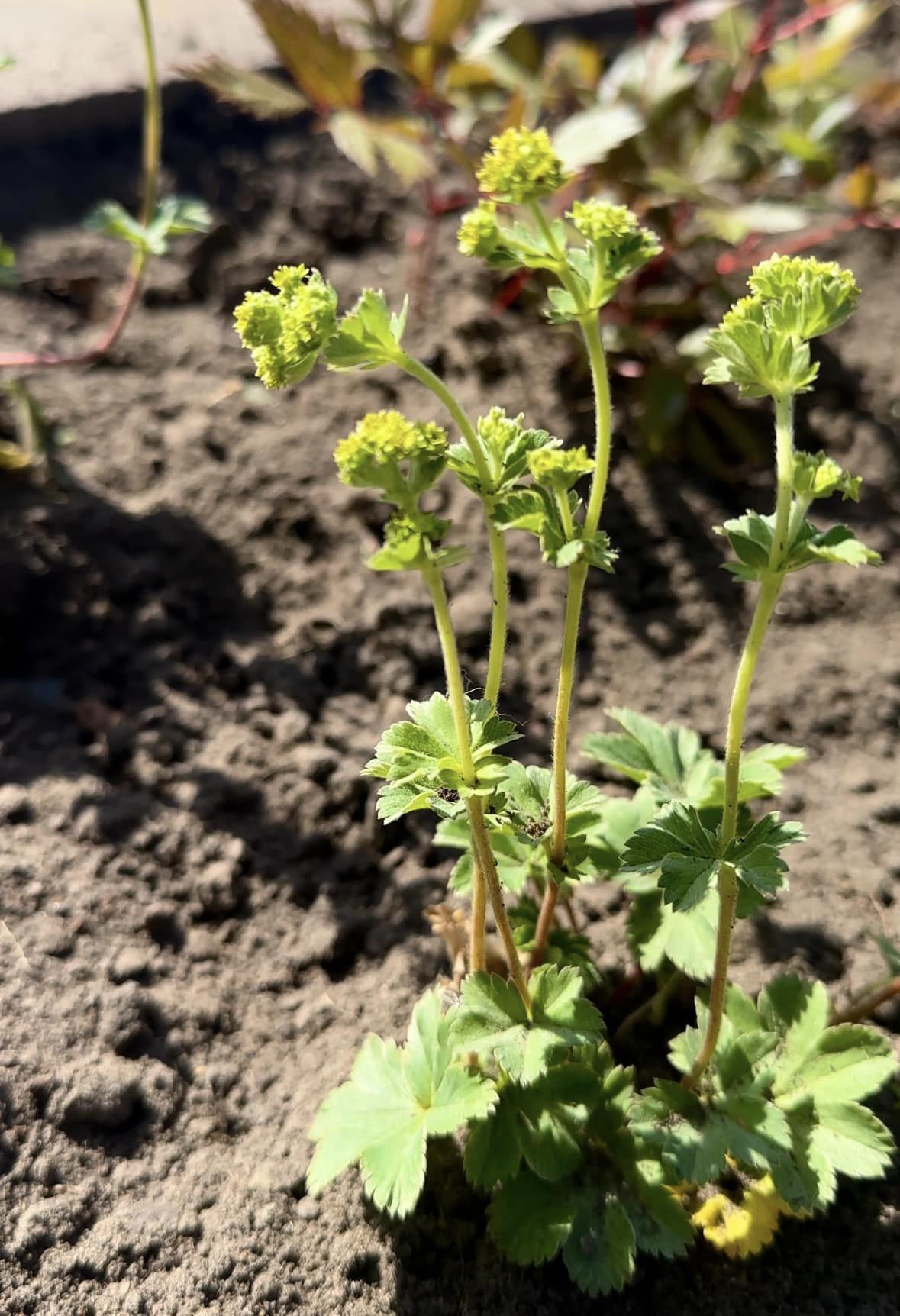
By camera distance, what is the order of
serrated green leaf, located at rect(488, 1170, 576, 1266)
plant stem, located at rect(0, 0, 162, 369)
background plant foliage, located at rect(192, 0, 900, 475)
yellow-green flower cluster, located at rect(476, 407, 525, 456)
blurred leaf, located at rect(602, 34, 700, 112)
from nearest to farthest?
1. yellow-green flower cluster, located at rect(476, 407, 525, 456)
2. serrated green leaf, located at rect(488, 1170, 576, 1266)
3. plant stem, located at rect(0, 0, 162, 369)
4. background plant foliage, located at rect(192, 0, 900, 475)
5. blurred leaf, located at rect(602, 34, 700, 112)

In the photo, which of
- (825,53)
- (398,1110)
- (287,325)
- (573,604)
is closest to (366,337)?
(287,325)

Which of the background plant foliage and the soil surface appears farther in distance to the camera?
the background plant foliage

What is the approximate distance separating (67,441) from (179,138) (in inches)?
42.7

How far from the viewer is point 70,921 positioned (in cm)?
147

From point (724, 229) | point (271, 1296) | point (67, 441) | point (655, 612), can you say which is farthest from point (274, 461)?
point (271, 1296)

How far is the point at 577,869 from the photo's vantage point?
3.95 feet

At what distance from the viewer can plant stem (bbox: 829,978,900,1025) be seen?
1302 mm

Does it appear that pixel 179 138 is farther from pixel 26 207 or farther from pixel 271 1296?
pixel 271 1296

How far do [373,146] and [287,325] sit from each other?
1.18m

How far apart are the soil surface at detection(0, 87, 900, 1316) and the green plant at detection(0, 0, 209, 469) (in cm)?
8

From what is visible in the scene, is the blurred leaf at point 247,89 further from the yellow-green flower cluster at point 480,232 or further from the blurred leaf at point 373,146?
the yellow-green flower cluster at point 480,232

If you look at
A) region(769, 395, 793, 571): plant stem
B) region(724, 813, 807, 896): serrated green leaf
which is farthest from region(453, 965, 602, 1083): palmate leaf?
region(769, 395, 793, 571): plant stem

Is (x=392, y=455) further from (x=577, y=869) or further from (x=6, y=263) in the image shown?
(x=6, y=263)

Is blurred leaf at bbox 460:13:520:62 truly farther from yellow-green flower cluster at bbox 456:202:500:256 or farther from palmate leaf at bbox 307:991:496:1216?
palmate leaf at bbox 307:991:496:1216
